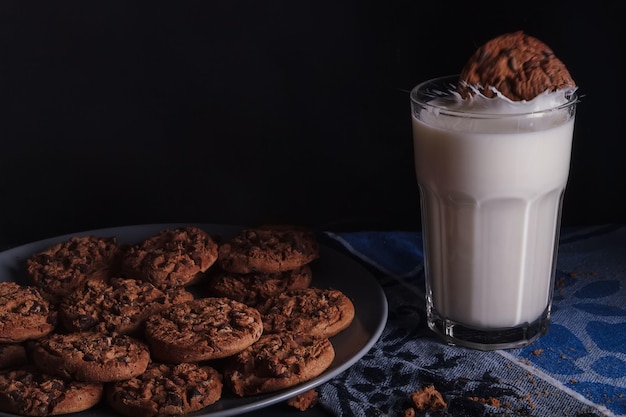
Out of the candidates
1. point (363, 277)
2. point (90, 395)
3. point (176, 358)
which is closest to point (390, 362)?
point (363, 277)

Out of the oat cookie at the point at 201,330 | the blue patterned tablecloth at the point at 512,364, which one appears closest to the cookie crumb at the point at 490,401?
the blue patterned tablecloth at the point at 512,364

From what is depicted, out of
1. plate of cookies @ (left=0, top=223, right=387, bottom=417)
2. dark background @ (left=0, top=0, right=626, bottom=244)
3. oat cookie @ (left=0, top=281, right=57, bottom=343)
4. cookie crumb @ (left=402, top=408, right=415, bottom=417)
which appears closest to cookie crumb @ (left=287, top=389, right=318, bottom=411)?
plate of cookies @ (left=0, top=223, right=387, bottom=417)

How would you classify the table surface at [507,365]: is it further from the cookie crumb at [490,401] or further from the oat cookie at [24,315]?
the oat cookie at [24,315]

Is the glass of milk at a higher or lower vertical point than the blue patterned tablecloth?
higher

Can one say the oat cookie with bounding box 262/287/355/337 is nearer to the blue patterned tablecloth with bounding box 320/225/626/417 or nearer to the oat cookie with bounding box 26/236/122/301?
the blue patterned tablecloth with bounding box 320/225/626/417

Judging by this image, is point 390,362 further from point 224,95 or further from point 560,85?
point 224,95
